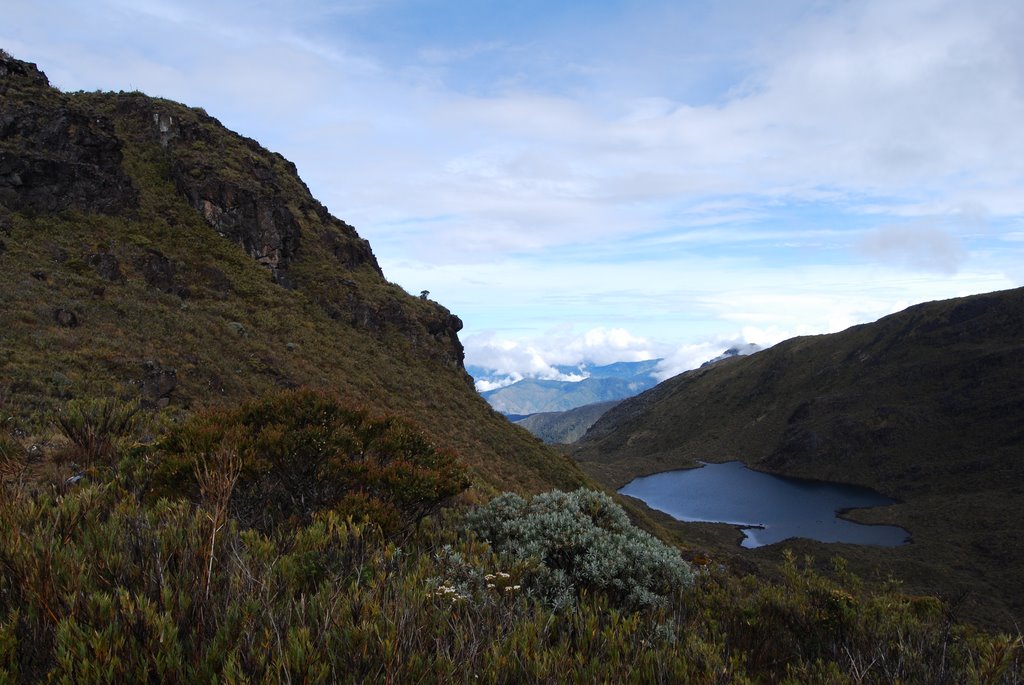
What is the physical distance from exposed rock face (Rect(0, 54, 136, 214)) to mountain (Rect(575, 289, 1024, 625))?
70943 millimetres

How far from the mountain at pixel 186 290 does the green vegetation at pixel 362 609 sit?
25.8ft

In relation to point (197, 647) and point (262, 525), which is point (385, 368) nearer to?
point (262, 525)

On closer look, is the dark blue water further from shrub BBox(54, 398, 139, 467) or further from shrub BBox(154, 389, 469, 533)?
shrub BBox(54, 398, 139, 467)

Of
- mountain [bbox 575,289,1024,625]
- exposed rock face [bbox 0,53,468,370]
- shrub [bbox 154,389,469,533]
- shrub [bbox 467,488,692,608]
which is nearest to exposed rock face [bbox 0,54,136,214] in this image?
exposed rock face [bbox 0,53,468,370]

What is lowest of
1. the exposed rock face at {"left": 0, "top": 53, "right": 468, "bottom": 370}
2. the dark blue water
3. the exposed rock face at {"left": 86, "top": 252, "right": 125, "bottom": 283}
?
the dark blue water

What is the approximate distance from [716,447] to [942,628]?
141230 millimetres

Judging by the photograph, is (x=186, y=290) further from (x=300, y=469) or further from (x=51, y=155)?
(x=300, y=469)

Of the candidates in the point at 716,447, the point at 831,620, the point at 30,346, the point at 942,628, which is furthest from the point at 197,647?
the point at 716,447

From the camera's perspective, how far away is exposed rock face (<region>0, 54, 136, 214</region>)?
30609 mm

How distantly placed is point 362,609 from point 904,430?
5146 inches

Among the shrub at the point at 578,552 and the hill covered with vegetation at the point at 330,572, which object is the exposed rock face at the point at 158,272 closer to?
the hill covered with vegetation at the point at 330,572

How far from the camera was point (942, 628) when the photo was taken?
6.47m

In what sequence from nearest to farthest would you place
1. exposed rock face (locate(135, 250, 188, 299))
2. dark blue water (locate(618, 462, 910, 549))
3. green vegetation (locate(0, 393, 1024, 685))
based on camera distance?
green vegetation (locate(0, 393, 1024, 685)), exposed rock face (locate(135, 250, 188, 299)), dark blue water (locate(618, 462, 910, 549))

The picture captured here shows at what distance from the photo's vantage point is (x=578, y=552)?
272 inches
